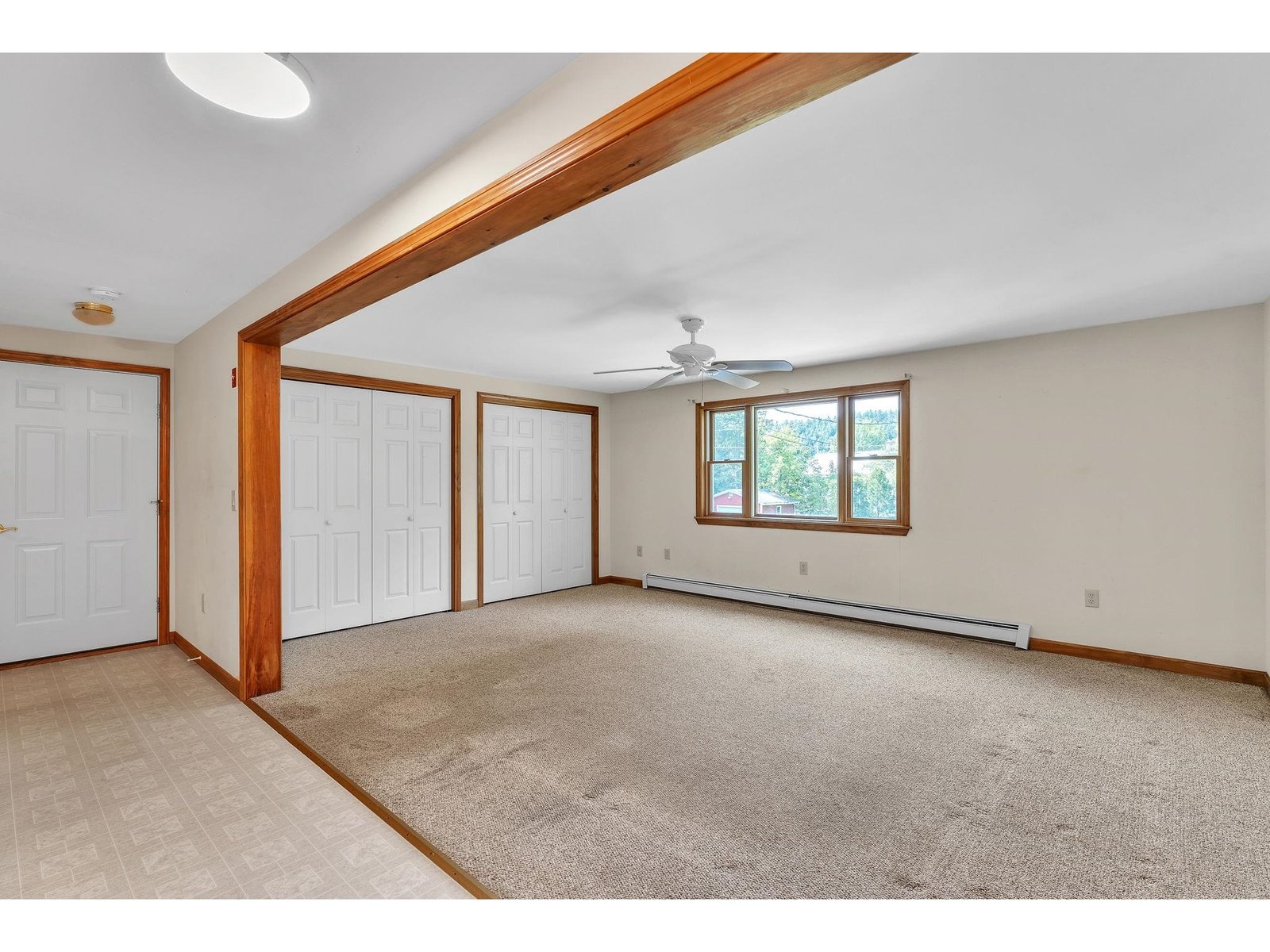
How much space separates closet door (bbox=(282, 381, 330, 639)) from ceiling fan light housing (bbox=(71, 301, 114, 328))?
4.20 ft

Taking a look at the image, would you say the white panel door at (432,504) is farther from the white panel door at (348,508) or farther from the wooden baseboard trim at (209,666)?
the wooden baseboard trim at (209,666)

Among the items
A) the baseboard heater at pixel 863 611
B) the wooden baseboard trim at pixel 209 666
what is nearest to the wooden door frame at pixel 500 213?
the wooden baseboard trim at pixel 209 666

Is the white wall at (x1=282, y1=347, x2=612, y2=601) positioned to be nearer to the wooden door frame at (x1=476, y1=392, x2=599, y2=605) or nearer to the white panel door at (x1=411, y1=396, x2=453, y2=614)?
the wooden door frame at (x1=476, y1=392, x2=599, y2=605)

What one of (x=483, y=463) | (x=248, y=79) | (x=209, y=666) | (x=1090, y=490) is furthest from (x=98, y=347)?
(x=1090, y=490)

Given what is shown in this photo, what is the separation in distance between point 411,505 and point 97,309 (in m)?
2.61

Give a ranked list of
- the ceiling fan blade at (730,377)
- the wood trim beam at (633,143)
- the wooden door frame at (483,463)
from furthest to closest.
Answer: the wooden door frame at (483,463), the ceiling fan blade at (730,377), the wood trim beam at (633,143)

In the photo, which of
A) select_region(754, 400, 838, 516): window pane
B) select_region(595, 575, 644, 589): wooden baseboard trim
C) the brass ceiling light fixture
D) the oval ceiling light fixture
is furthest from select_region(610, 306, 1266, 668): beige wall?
the brass ceiling light fixture

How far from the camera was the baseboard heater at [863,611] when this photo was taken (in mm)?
4434

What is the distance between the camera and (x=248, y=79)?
1.49m

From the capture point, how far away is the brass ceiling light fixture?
3.30 meters

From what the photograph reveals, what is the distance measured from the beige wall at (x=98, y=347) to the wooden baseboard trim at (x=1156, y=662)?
6.59 meters

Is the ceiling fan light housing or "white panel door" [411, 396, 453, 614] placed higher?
the ceiling fan light housing

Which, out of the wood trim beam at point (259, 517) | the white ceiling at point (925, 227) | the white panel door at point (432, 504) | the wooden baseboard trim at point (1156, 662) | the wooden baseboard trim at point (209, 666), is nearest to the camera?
the white ceiling at point (925, 227)

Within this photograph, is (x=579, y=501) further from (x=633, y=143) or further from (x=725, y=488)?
(x=633, y=143)
